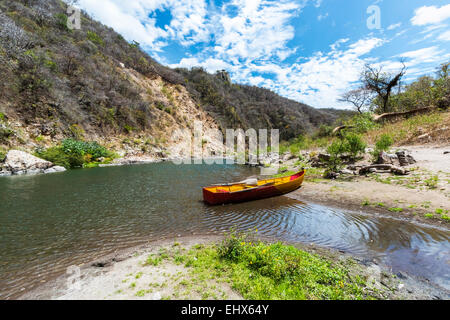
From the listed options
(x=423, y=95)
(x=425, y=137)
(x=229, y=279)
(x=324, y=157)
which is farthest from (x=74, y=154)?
(x=423, y=95)

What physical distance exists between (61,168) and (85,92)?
16.8m

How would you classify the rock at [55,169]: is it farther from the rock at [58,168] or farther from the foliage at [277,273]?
the foliage at [277,273]

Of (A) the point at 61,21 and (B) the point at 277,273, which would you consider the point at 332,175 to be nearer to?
(B) the point at 277,273

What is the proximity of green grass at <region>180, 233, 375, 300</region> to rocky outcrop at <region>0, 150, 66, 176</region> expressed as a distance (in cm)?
2165

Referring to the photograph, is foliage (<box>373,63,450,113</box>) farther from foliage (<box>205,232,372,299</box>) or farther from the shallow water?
foliage (<box>205,232,372,299</box>)

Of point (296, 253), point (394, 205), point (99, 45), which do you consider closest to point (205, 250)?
point (296, 253)

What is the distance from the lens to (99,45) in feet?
135

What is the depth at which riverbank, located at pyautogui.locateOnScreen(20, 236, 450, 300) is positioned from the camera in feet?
11.8

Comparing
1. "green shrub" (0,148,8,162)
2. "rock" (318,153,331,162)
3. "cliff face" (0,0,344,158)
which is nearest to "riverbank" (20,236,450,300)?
"rock" (318,153,331,162)

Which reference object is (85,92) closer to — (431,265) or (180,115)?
(180,115)

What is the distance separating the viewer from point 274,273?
4.06 metres

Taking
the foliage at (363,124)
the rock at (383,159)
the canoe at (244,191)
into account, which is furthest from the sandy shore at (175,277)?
the foliage at (363,124)

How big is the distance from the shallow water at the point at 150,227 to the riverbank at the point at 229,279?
76cm

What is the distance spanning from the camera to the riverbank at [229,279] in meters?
3.61
